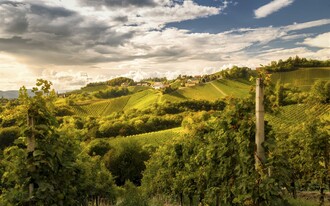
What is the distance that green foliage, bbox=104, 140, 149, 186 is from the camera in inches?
2058

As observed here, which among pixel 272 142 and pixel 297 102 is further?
pixel 297 102

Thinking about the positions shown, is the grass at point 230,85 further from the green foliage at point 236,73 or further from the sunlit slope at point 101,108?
the sunlit slope at point 101,108

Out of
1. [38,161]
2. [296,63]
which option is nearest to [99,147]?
[38,161]

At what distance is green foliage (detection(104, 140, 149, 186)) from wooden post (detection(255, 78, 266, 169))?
47.5m

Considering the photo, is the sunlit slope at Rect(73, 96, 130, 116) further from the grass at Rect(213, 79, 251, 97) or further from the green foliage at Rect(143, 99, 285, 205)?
the green foliage at Rect(143, 99, 285, 205)

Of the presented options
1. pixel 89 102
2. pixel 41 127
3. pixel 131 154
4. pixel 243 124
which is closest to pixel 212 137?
pixel 243 124

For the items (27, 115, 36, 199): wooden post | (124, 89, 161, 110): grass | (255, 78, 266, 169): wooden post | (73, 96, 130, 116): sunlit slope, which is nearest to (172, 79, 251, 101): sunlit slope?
(124, 89, 161, 110): grass

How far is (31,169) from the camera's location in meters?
5.90

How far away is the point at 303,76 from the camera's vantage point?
375 feet

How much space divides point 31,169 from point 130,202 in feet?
19.9

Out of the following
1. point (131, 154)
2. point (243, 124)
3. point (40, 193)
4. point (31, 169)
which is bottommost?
point (131, 154)

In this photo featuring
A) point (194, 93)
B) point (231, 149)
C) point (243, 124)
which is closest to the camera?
point (243, 124)

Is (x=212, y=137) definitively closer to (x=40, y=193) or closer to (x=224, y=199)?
(x=224, y=199)

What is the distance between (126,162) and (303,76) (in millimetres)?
88852
